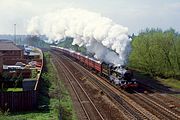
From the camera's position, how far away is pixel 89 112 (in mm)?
27719

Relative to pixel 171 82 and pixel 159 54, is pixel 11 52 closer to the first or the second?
pixel 159 54

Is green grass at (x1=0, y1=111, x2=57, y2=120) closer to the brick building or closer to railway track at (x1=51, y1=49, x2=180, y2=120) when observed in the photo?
railway track at (x1=51, y1=49, x2=180, y2=120)

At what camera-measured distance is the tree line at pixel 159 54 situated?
48.9m

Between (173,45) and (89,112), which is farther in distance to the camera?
(173,45)

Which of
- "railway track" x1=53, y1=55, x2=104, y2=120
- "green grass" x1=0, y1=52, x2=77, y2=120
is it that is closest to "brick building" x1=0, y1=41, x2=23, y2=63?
"railway track" x1=53, y1=55, x2=104, y2=120

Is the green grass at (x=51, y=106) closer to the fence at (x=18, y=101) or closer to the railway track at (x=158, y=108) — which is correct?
the fence at (x=18, y=101)

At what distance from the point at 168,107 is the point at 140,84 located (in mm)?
14548

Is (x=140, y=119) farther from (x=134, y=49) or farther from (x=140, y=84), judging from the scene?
(x=134, y=49)

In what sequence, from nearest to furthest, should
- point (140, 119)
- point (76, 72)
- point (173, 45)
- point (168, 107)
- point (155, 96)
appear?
point (140, 119)
point (168, 107)
point (155, 96)
point (173, 45)
point (76, 72)

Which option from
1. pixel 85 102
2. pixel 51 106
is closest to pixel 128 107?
pixel 85 102

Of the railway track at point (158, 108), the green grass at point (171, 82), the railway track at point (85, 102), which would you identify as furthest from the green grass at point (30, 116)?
the green grass at point (171, 82)

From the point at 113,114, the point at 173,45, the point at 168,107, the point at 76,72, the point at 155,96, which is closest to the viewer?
the point at 113,114

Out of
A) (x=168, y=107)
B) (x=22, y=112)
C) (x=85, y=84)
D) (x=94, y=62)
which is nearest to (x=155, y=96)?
(x=168, y=107)

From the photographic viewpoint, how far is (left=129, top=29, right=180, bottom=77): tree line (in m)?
48.9
